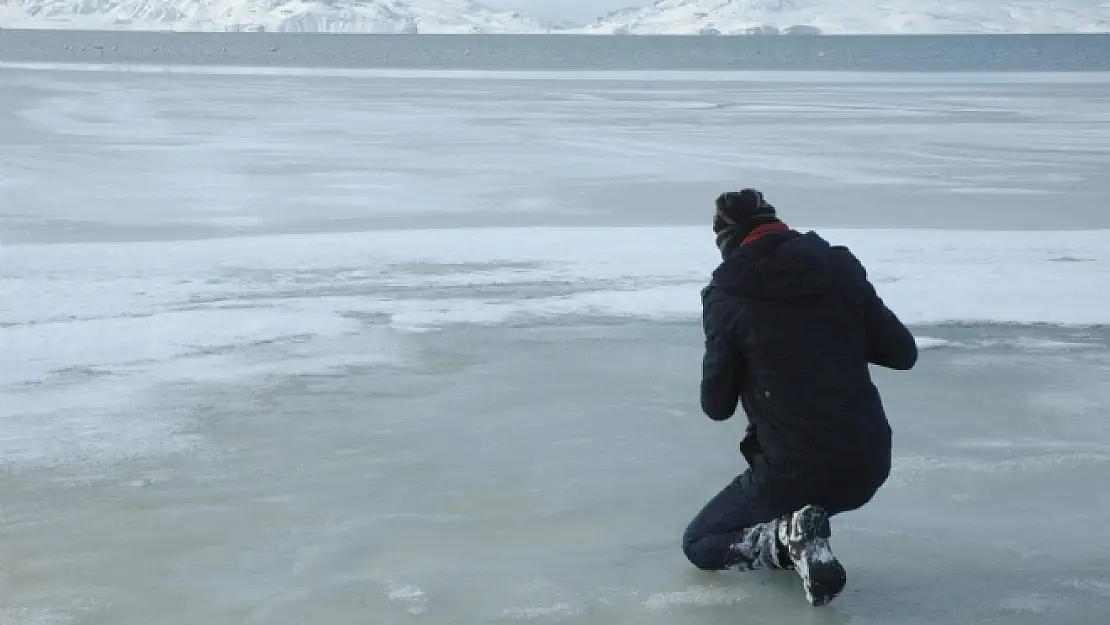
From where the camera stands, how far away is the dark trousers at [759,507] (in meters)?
3.41

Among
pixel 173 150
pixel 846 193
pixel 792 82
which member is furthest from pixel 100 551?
pixel 792 82

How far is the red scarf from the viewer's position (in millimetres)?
3285

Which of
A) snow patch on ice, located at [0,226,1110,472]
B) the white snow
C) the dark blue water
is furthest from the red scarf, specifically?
the dark blue water

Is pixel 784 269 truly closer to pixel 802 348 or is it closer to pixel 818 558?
pixel 802 348

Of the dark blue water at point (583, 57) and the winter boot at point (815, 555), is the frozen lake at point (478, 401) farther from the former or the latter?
the dark blue water at point (583, 57)

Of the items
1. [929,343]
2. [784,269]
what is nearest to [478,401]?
[929,343]

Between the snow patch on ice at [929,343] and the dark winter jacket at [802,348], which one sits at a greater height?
the dark winter jacket at [802,348]

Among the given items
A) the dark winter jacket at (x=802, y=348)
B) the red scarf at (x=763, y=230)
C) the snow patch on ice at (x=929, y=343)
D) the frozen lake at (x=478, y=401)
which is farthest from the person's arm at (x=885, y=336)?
the snow patch on ice at (x=929, y=343)

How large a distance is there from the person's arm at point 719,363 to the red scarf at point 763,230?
0.17 m

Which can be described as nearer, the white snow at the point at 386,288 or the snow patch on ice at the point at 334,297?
the snow patch on ice at the point at 334,297

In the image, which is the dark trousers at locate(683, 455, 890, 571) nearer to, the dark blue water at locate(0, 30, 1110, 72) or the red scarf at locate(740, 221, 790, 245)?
the red scarf at locate(740, 221, 790, 245)

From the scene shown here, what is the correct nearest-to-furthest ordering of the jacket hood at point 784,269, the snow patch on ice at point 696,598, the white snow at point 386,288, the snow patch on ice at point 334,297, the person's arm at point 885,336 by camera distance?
the jacket hood at point 784,269 → the person's arm at point 885,336 → the snow patch on ice at point 696,598 → the snow patch on ice at point 334,297 → the white snow at point 386,288

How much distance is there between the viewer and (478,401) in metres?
Result: 5.60

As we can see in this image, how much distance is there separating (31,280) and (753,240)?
600 cm
